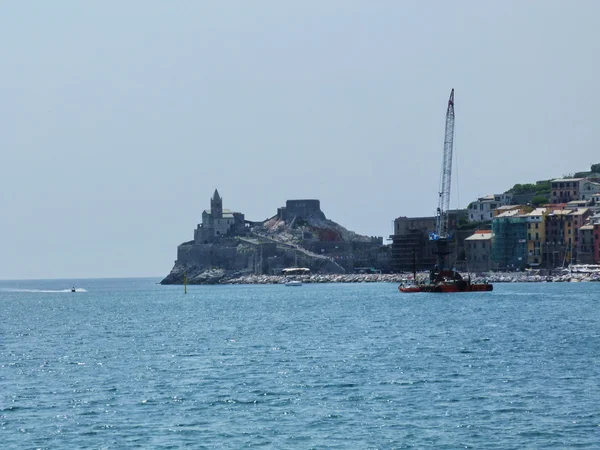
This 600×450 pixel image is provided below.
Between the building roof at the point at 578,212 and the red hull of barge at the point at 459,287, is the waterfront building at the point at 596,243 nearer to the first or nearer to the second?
the building roof at the point at 578,212

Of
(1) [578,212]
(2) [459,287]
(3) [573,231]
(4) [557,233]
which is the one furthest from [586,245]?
(2) [459,287]

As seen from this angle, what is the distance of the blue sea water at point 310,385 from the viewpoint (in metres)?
36.9

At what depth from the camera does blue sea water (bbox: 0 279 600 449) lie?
3688 cm

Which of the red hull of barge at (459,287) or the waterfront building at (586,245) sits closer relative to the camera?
the red hull of barge at (459,287)

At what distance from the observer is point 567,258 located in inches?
7756

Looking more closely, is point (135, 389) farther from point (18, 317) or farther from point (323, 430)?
point (18, 317)

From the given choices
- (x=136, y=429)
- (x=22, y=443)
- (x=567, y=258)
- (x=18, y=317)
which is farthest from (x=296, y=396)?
(x=567, y=258)

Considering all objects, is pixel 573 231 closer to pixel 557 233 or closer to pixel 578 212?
pixel 557 233

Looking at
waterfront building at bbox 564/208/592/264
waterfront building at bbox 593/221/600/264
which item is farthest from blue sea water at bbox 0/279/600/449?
waterfront building at bbox 564/208/592/264

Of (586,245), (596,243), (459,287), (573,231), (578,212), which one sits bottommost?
(459,287)

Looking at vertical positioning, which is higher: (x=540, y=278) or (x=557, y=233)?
(x=557, y=233)

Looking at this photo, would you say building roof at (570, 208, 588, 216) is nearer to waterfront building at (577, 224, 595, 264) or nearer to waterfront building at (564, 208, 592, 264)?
waterfront building at (564, 208, 592, 264)

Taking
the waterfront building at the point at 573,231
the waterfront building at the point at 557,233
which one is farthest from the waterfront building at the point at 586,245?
the waterfront building at the point at 557,233

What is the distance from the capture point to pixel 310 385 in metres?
47.4
